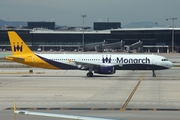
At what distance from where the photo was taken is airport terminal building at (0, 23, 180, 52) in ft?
568

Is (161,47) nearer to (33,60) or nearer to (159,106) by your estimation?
(33,60)

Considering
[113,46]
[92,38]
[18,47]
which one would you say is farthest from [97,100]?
[92,38]

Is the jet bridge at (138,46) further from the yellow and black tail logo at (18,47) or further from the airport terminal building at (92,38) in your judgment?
the yellow and black tail logo at (18,47)

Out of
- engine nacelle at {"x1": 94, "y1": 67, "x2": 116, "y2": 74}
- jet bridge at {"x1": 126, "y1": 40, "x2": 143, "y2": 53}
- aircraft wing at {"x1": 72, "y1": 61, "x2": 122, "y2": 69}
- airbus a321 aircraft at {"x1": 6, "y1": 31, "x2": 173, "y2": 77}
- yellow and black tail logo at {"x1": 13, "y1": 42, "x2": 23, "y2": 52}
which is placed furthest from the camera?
jet bridge at {"x1": 126, "y1": 40, "x2": 143, "y2": 53}

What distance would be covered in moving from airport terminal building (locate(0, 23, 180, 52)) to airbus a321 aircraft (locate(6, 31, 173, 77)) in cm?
11528

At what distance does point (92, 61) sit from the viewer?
190 ft

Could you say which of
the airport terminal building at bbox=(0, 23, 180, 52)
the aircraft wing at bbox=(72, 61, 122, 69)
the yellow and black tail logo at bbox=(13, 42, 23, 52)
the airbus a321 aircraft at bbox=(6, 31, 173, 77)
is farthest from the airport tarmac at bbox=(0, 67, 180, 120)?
the airport terminal building at bbox=(0, 23, 180, 52)


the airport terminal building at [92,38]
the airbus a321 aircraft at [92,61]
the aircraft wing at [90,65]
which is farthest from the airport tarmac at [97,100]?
the airport terminal building at [92,38]

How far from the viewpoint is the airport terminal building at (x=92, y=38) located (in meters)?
173

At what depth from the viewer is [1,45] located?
183125 millimetres

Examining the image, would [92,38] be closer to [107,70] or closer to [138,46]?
[138,46]

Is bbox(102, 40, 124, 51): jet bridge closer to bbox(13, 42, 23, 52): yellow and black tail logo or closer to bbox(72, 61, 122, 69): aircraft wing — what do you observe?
bbox(13, 42, 23, 52): yellow and black tail logo

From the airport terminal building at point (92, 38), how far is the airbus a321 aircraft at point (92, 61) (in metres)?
115

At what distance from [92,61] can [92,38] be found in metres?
131
